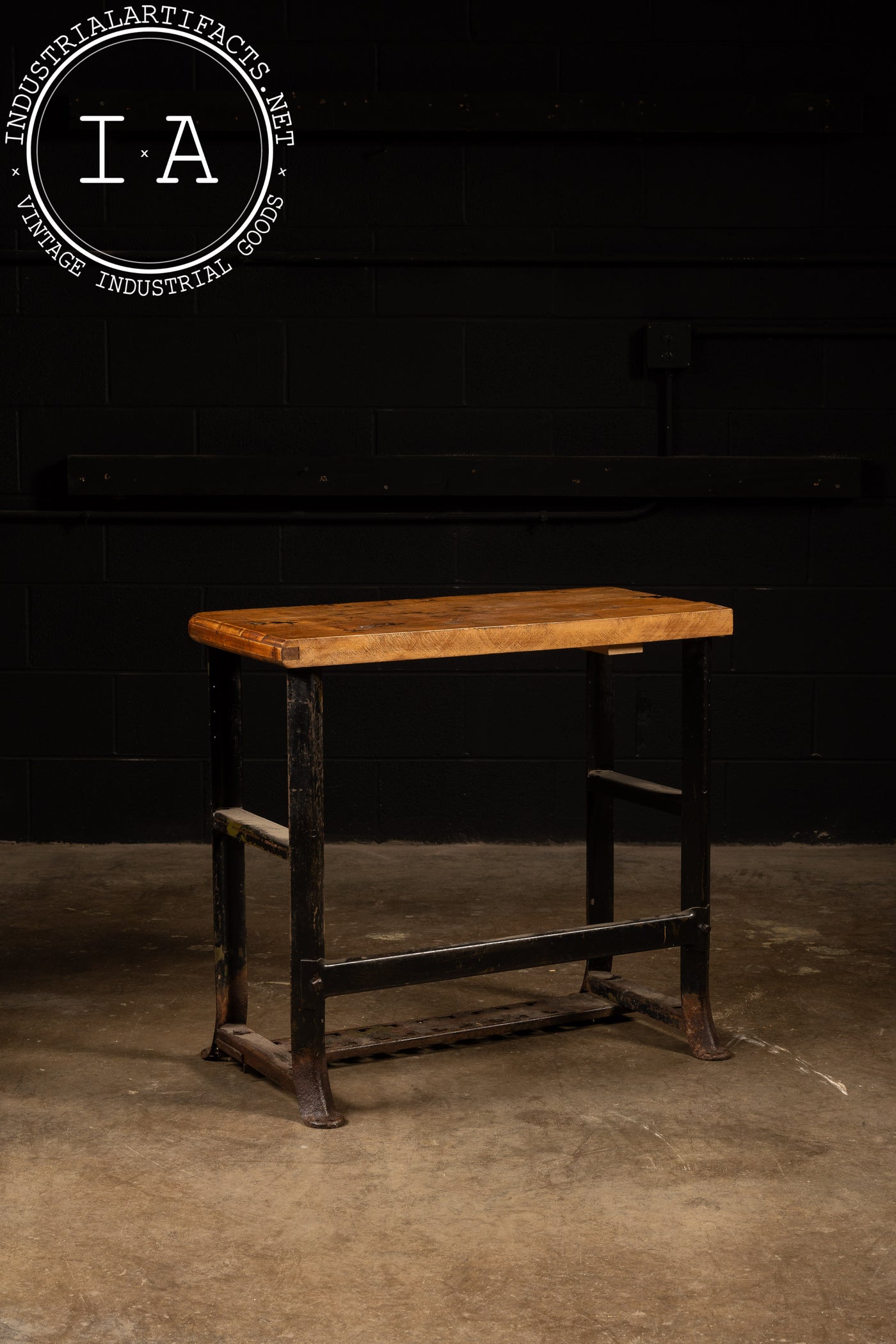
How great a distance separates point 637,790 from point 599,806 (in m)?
0.17

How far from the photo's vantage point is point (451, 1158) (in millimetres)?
2598

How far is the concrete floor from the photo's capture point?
6.98ft

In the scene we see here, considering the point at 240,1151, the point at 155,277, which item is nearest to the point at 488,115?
the point at 155,277

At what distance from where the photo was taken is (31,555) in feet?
15.1

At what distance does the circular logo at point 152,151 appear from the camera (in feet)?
14.8

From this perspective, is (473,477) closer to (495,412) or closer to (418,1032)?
(495,412)

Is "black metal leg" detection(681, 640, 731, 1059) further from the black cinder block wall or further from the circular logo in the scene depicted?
the circular logo

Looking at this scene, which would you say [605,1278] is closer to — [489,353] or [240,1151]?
[240,1151]

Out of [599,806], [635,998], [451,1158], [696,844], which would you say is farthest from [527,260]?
[451,1158]

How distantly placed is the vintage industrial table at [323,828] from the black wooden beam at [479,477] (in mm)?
1303

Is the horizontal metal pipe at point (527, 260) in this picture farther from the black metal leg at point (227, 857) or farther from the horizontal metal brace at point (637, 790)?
the black metal leg at point (227, 857)

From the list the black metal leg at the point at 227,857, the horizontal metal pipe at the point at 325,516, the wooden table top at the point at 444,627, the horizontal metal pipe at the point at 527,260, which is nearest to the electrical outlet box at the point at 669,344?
the horizontal metal pipe at the point at 527,260

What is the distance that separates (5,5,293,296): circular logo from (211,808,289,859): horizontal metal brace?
82.4 inches

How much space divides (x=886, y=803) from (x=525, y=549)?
125 cm
